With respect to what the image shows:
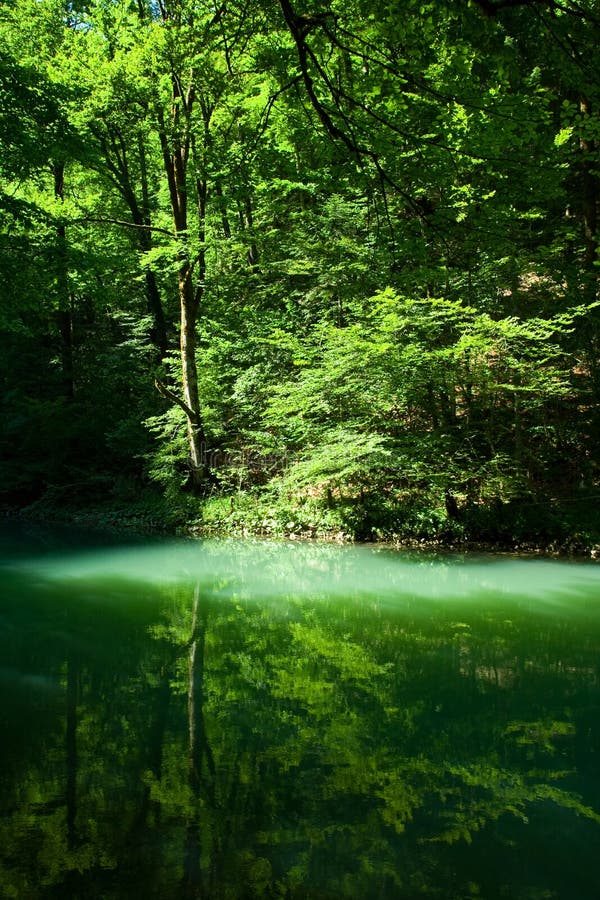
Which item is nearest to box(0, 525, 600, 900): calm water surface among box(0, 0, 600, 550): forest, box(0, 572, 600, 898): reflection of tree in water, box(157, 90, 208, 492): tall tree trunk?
box(0, 572, 600, 898): reflection of tree in water

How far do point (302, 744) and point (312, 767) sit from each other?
282 millimetres

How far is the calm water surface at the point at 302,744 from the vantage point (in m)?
2.54

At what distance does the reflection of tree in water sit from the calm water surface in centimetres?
1

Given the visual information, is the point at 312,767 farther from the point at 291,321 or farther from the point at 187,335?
the point at 187,335

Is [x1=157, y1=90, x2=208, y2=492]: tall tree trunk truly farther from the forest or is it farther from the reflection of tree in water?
the reflection of tree in water

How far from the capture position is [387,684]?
4.70 m

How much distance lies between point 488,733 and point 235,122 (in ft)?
36.3

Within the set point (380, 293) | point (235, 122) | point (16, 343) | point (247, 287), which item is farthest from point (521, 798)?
point (16, 343)

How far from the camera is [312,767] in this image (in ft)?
11.1

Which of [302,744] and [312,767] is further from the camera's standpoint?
[302,744]

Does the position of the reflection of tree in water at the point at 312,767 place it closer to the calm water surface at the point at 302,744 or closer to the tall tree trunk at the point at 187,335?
the calm water surface at the point at 302,744

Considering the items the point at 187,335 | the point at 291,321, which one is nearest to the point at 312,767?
the point at 291,321

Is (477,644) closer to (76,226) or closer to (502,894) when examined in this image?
(502,894)

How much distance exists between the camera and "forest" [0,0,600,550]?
362 inches
